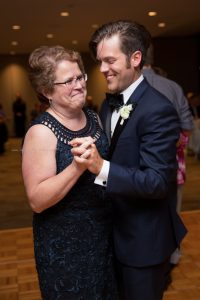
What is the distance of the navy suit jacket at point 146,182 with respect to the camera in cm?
149

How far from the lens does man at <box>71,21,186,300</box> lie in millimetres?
1482

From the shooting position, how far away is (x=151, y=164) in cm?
149

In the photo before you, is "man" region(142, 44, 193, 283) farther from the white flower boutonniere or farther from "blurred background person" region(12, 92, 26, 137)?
"blurred background person" region(12, 92, 26, 137)

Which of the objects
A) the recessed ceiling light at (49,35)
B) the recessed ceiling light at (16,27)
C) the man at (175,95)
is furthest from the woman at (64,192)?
the recessed ceiling light at (49,35)

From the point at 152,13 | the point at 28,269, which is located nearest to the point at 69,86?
the point at 28,269

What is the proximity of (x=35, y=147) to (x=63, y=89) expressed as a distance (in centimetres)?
25

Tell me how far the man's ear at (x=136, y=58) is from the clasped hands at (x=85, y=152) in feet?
1.29

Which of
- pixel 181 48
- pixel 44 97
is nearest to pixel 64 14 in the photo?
pixel 181 48

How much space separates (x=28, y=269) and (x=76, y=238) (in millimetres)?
1943

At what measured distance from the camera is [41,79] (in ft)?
5.43

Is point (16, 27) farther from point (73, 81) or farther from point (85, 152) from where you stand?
point (85, 152)

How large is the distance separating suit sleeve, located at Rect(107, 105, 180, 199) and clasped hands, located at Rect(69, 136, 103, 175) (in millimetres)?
90

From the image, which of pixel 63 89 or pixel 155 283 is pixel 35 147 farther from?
pixel 155 283

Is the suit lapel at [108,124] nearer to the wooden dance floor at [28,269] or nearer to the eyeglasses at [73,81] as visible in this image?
the eyeglasses at [73,81]
